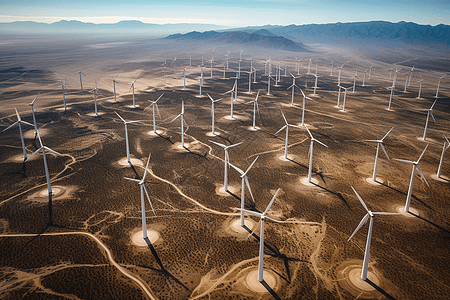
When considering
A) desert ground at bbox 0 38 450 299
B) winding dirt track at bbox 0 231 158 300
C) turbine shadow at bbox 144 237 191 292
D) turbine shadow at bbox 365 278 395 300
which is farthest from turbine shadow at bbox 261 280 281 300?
winding dirt track at bbox 0 231 158 300

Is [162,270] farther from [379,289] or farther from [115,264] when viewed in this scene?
[379,289]

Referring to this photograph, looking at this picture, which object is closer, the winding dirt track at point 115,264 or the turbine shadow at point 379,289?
the turbine shadow at point 379,289

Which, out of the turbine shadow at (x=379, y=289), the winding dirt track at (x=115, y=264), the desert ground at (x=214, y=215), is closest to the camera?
the turbine shadow at (x=379, y=289)

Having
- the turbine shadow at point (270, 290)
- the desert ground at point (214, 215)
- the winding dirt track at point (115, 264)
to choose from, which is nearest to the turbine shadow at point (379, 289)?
the desert ground at point (214, 215)

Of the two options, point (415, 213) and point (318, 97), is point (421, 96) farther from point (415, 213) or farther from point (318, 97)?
point (415, 213)

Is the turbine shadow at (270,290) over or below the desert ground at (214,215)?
below

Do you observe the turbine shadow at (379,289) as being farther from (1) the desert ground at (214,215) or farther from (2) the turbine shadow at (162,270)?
(2) the turbine shadow at (162,270)

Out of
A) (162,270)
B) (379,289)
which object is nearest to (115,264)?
(162,270)

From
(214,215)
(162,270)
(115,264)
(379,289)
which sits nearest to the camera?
(379,289)

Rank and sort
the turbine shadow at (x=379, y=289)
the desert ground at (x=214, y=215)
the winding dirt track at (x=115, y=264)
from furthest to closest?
the desert ground at (x=214, y=215) < the winding dirt track at (x=115, y=264) < the turbine shadow at (x=379, y=289)

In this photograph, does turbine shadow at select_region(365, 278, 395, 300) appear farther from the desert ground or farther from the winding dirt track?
the winding dirt track

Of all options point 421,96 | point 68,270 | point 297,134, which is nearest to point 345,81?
point 421,96
